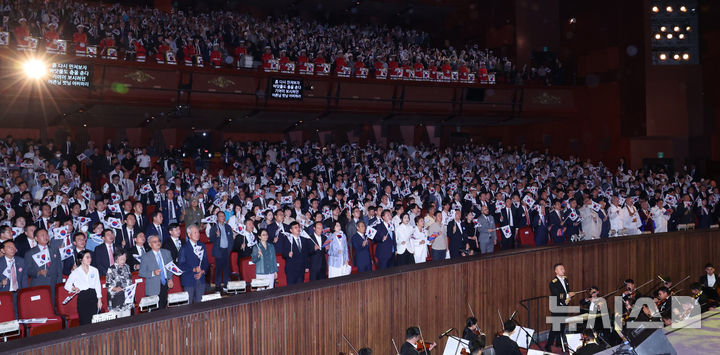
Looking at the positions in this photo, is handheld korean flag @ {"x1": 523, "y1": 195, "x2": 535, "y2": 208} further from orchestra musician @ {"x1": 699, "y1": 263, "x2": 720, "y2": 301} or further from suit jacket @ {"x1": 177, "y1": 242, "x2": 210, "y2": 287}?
suit jacket @ {"x1": 177, "y1": 242, "x2": 210, "y2": 287}

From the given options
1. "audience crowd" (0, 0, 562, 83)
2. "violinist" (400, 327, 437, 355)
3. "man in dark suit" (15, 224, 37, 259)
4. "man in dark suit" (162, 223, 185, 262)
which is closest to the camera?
"violinist" (400, 327, 437, 355)

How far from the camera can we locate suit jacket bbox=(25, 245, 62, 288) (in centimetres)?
721

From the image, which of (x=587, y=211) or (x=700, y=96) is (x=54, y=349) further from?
(x=700, y=96)

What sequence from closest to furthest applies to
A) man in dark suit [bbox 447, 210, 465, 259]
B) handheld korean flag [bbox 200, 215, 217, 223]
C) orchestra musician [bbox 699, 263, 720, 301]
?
orchestra musician [bbox 699, 263, 720, 301] → handheld korean flag [bbox 200, 215, 217, 223] → man in dark suit [bbox 447, 210, 465, 259]

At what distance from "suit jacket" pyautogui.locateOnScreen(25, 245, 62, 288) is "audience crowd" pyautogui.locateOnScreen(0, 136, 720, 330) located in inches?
0.5

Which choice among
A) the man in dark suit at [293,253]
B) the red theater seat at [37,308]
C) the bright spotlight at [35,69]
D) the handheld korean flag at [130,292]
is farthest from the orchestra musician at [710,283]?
the bright spotlight at [35,69]

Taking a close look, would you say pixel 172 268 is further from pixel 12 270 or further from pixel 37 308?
pixel 12 270

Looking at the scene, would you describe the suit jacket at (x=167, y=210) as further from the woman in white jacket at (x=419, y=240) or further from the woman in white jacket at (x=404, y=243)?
the woman in white jacket at (x=419, y=240)

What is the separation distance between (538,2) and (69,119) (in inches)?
750

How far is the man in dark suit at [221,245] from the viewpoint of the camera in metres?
8.88

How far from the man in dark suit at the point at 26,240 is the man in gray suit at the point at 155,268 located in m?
1.97

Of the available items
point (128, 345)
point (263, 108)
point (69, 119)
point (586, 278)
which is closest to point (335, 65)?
point (263, 108)

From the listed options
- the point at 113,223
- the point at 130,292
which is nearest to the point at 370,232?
the point at 130,292

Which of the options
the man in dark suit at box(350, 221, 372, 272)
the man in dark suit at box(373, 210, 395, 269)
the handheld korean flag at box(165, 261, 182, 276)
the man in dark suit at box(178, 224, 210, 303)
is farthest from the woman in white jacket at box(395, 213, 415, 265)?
the handheld korean flag at box(165, 261, 182, 276)
